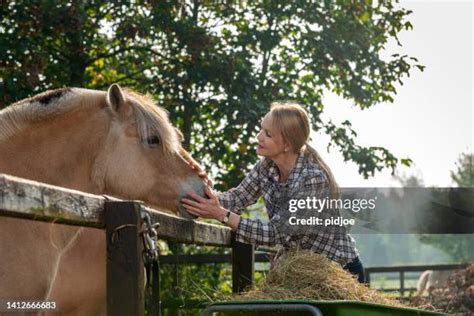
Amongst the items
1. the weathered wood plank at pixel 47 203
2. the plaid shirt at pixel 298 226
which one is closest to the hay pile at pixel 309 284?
the plaid shirt at pixel 298 226

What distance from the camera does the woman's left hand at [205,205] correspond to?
4945mm

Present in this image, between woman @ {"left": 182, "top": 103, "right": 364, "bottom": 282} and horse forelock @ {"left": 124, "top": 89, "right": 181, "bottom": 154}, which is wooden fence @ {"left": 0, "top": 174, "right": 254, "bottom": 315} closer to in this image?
woman @ {"left": 182, "top": 103, "right": 364, "bottom": 282}

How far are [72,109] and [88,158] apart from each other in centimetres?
29

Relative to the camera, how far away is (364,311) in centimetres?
371

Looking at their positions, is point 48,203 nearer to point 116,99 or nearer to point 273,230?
point 273,230

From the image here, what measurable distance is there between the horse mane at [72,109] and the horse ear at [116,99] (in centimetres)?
7

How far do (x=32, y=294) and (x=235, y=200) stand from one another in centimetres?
157

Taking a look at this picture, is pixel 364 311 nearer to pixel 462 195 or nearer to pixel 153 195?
pixel 153 195

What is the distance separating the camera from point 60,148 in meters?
5.03

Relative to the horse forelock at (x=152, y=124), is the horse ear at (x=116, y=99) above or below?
above

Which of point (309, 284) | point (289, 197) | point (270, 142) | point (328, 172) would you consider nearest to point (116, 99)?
point (270, 142)

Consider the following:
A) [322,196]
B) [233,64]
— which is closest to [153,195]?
[322,196]

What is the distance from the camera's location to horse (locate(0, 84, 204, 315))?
489cm

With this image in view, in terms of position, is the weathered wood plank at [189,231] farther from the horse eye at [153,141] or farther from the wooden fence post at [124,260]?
the horse eye at [153,141]
